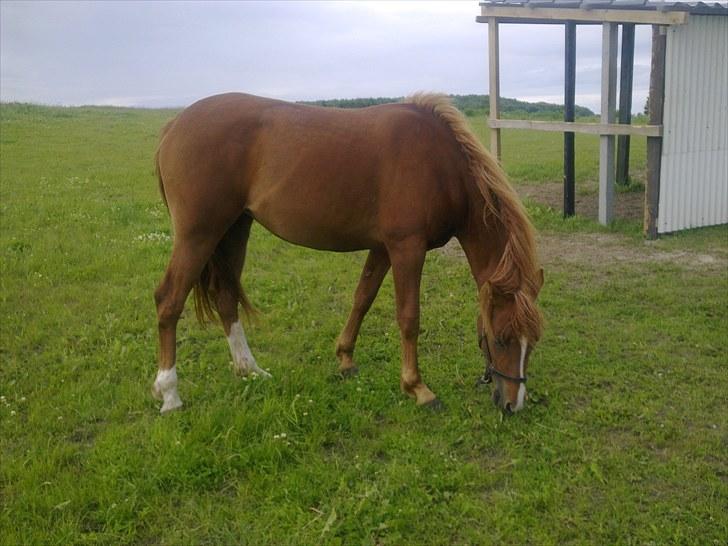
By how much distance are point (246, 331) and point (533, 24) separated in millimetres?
7619

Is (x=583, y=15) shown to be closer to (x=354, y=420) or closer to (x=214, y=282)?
(x=214, y=282)

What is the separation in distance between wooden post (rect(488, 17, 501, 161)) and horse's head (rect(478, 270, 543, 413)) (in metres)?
6.79

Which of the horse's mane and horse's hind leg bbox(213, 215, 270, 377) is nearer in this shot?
the horse's mane

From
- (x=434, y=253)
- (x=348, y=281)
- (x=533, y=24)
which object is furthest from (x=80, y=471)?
(x=533, y=24)

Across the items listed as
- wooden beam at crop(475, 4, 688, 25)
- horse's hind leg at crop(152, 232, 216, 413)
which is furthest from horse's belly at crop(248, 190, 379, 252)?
wooden beam at crop(475, 4, 688, 25)

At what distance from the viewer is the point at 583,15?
29.0 feet

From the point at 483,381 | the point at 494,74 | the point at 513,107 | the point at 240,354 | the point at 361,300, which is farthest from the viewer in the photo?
the point at 513,107

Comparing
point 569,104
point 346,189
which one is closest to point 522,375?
point 346,189

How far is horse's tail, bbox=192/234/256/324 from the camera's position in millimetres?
4648

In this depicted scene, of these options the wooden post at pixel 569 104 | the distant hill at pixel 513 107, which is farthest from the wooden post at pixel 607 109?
the distant hill at pixel 513 107

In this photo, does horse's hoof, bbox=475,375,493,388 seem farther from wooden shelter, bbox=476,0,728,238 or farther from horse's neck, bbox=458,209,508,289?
wooden shelter, bbox=476,0,728,238

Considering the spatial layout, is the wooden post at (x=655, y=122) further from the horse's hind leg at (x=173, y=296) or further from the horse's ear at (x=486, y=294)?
the horse's hind leg at (x=173, y=296)

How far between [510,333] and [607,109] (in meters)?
6.18

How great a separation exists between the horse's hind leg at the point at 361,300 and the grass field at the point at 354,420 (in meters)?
0.16
